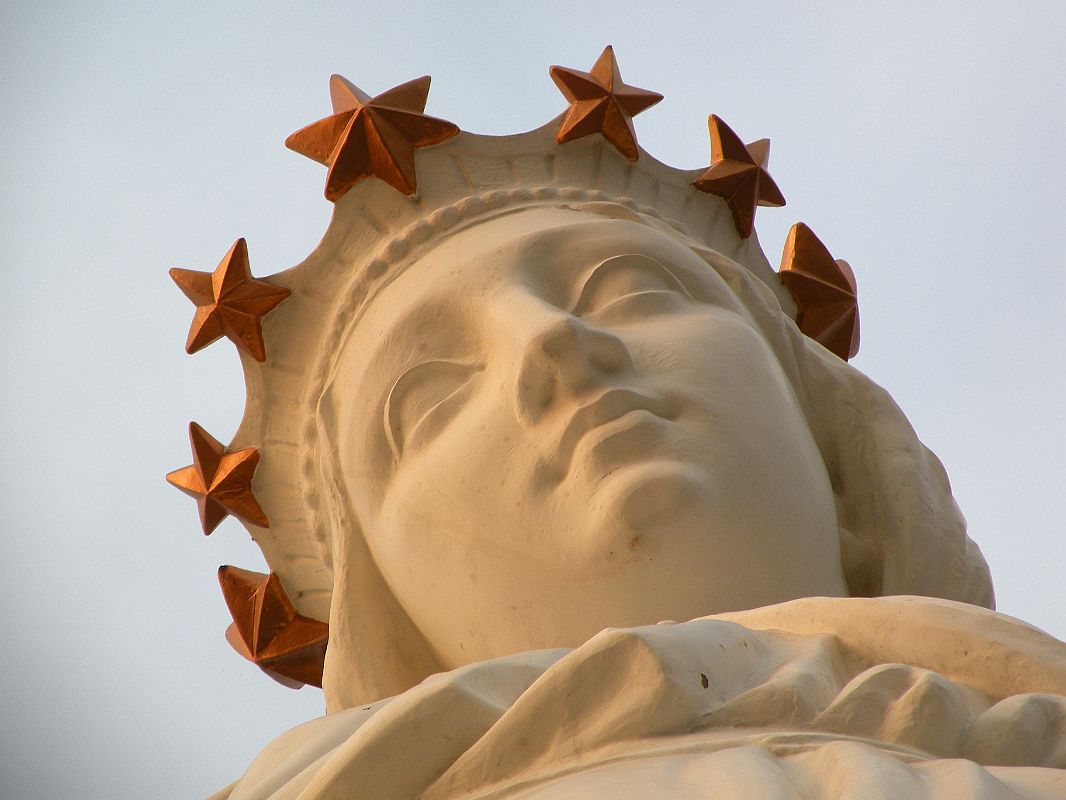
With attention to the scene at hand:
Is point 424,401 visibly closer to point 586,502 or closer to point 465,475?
point 465,475

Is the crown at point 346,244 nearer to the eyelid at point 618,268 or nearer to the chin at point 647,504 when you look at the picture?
the eyelid at point 618,268

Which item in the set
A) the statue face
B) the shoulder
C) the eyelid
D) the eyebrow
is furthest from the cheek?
the shoulder

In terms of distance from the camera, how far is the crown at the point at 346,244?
11.1 ft

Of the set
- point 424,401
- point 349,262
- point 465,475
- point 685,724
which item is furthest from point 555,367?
point 685,724

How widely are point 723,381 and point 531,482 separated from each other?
0.44 metres

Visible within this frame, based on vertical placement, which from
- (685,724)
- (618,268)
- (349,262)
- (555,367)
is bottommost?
(685,724)

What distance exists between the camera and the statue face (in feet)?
8.00

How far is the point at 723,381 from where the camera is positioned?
8.92 ft

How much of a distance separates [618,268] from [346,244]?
0.75 meters

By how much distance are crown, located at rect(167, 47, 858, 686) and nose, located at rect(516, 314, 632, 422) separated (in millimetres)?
785

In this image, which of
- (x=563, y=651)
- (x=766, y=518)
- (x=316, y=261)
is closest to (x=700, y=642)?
(x=563, y=651)

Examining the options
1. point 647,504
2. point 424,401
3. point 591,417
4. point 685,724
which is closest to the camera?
point 685,724

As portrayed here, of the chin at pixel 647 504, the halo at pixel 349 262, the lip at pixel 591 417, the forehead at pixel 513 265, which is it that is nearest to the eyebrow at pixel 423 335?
the forehead at pixel 513 265

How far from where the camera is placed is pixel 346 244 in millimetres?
3410
